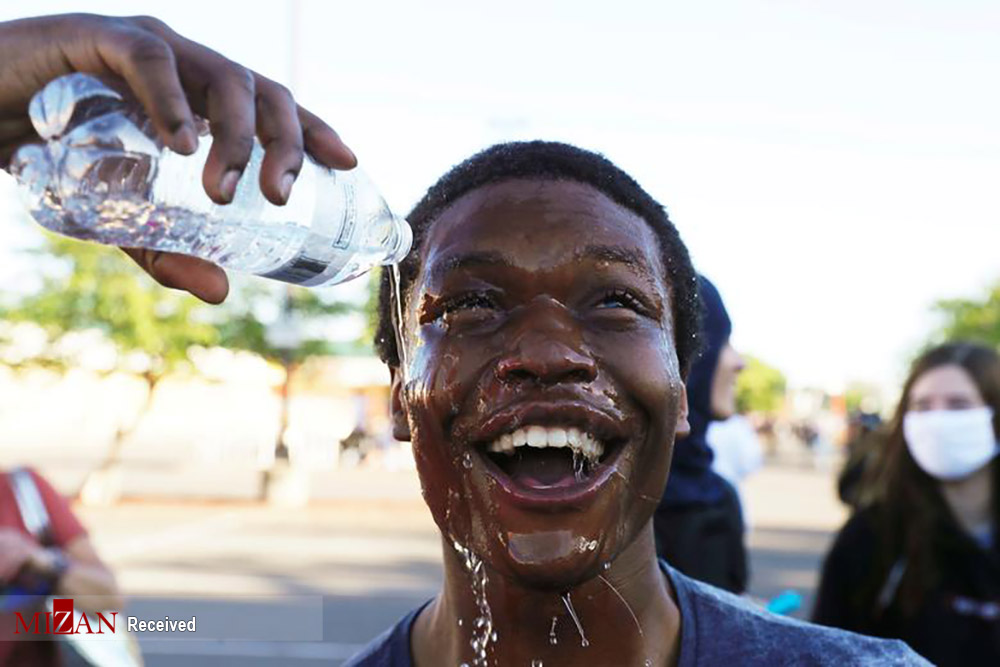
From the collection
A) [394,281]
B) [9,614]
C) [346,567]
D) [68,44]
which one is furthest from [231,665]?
[68,44]

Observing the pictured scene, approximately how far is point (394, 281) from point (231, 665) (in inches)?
291

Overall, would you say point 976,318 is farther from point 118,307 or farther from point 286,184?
point 286,184

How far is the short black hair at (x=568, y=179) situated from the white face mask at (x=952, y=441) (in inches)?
95.0

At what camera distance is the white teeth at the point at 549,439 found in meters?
1.76

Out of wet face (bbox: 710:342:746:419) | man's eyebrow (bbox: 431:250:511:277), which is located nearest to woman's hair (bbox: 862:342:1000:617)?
wet face (bbox: 710:342:746:419)

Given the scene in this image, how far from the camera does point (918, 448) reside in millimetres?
4316

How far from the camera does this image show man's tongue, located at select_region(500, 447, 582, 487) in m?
1.79

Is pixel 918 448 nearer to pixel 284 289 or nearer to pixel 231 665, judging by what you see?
pixel 231 665

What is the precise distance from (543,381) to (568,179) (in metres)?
0.41

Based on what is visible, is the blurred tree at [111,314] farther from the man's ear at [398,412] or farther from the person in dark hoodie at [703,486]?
the man's ear at [398,412]

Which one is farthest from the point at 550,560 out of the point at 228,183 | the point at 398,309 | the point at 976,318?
the point at 976,318

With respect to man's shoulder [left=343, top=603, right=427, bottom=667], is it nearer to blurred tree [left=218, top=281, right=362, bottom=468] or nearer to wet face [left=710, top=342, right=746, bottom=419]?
wet face [left=710, top=342, right=746, bottom=419]

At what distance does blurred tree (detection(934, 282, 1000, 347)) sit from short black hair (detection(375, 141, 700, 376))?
4813cm

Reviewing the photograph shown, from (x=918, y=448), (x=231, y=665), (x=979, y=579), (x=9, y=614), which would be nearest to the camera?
(x=9, y=614)
